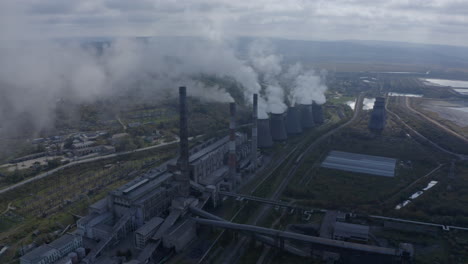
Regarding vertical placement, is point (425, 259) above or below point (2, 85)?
below

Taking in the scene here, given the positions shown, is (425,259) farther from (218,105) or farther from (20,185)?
(218,105)

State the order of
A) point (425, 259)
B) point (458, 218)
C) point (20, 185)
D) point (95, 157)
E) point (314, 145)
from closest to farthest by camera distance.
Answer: point (425, 259) → point (458, 218) → point (20, 185) → point (95, 157) → point (314, 145)

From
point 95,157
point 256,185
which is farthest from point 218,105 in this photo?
point 256,185

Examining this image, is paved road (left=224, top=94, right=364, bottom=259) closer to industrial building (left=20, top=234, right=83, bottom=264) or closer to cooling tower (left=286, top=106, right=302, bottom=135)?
cooling tower (left=286, top=106, right=302, bottom=135)

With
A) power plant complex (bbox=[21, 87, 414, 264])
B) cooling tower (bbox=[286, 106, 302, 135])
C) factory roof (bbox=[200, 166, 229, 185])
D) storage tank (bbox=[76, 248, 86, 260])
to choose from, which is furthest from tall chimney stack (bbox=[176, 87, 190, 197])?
cooling tower (bbox=[286, 106, 302, 135])

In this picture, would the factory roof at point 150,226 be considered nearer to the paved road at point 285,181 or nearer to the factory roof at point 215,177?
the paved road at point 285,181

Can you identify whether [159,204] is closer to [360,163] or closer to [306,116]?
[360,163]

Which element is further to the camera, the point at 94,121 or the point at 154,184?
the point at 94,121
